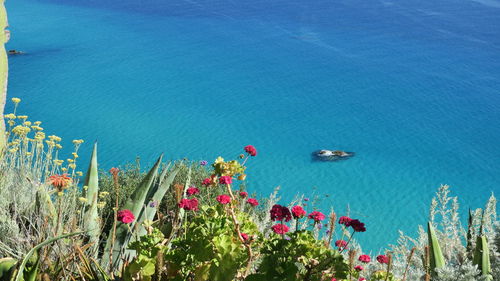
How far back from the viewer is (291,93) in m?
14.0

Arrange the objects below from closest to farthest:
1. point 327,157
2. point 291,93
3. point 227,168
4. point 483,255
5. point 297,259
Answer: point 297,259 → point 227,168 → point 483,255 → point 327,157 → point 291,93

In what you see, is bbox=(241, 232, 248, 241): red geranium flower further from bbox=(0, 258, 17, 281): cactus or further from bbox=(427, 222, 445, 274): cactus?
bbox=(427, 222, 445, 274): cactus

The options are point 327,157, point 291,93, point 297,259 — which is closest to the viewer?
point 297,259

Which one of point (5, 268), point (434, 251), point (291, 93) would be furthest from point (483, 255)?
point (291, 93)

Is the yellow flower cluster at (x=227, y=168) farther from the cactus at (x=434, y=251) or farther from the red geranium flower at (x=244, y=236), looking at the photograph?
the cactus at (x=434, y=251)

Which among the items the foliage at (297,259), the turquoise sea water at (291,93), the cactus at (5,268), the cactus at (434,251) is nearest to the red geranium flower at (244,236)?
the foliage at (297,259)

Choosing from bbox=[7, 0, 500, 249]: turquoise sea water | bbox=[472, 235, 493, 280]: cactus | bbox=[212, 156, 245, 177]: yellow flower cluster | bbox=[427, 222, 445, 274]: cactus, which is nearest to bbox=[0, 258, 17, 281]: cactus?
bbox=[212, 156, 245, 177]: yellow flower cluster

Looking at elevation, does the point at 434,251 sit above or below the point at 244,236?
below

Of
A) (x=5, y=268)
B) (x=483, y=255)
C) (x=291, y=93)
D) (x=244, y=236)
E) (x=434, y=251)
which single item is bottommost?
(x=291, y=93)

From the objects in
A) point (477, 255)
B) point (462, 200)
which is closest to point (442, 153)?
point (462, 200)

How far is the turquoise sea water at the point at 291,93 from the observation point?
1033 centimetres

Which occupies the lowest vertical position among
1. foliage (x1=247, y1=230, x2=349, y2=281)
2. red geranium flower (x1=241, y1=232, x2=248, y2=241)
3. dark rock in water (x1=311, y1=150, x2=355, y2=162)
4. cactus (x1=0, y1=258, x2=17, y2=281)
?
dark rock in water (x1=311, y1=150, x2=355, y2=162)

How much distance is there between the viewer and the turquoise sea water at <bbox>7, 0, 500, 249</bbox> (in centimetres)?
1033

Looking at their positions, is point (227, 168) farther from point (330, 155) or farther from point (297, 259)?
point (330, 155)
